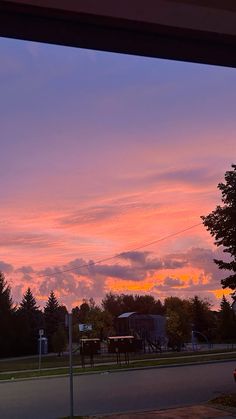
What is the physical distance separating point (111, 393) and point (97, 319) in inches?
1544

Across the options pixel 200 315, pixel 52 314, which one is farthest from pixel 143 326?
pixel 52 314

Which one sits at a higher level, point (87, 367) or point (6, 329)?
Result: point (6, 329)

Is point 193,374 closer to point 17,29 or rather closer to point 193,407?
point 193,407

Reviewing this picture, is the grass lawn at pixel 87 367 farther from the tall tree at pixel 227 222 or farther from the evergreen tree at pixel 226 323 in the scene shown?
the evergreen tree at pixel 226 323

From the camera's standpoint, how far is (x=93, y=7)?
2.52 m

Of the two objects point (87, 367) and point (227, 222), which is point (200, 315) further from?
point (227, 222)

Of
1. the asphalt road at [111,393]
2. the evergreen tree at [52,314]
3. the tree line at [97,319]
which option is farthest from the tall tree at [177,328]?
the evergreen tree at [52,314]

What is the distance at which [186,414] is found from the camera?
11.3 m

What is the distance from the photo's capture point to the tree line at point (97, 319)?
52656 millimetres

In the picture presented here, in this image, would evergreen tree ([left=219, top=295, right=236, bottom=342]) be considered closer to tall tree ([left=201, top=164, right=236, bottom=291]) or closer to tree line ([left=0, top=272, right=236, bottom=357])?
tree line ([left=0, top=272, right=236, bottom=357])

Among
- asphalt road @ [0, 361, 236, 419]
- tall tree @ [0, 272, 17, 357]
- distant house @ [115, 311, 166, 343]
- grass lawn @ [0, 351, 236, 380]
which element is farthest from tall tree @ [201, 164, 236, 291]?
tall tree @ [0, 272, 17, 357]

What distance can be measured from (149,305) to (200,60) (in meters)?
92.8

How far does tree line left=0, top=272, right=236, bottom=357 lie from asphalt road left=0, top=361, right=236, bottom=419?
28.8 m

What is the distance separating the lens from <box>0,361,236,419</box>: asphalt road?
13727 millimetres
